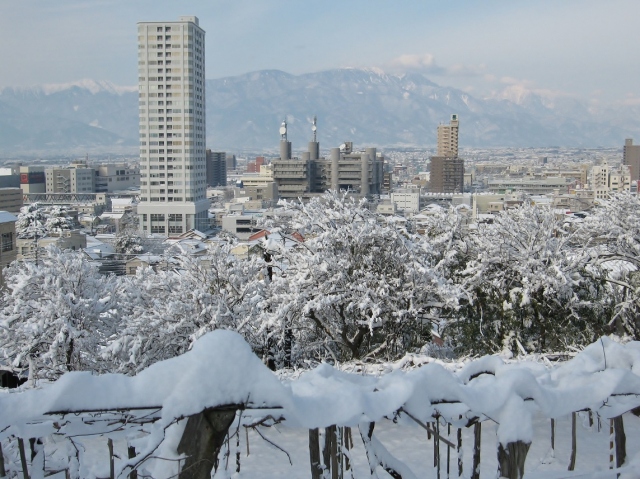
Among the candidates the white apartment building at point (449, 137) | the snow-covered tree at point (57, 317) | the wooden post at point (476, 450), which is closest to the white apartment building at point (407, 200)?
the white apartment building at point (449, 137)

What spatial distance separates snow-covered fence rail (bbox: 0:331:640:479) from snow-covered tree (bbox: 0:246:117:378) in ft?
31.8

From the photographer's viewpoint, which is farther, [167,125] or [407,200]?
[407,200]

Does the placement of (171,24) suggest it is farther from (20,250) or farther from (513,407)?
(513,407)

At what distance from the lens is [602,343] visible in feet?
8.52

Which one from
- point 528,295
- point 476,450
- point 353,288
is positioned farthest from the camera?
point 528,295

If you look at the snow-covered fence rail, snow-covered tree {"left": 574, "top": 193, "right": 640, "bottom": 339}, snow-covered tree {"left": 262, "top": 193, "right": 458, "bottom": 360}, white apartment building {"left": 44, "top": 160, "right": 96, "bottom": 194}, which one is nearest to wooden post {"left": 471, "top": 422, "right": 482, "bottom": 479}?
the snow-covered fence rail

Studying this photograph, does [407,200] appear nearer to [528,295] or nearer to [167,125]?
[167,125]

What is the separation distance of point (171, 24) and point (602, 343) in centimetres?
8044

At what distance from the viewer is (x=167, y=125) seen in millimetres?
77562

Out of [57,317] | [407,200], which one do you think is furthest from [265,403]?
[407,200]

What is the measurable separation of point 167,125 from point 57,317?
68040mm

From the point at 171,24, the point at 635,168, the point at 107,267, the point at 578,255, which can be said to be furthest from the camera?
the point at 635,168

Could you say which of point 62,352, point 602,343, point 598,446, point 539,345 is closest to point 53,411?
point 602,343

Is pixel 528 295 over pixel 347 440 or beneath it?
beneath
